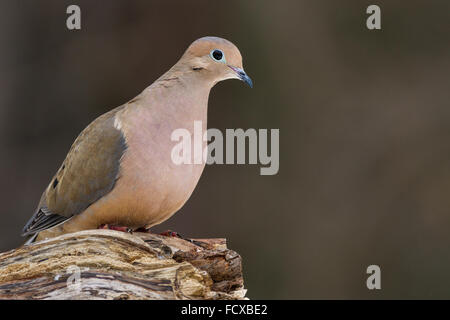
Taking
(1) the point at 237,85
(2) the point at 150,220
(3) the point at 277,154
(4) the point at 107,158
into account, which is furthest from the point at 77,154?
(1) the point at 237,85

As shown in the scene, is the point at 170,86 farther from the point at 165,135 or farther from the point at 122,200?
the point at 122,200

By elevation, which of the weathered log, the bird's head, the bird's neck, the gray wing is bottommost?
the weathered log

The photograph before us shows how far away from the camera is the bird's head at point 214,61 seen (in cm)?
331

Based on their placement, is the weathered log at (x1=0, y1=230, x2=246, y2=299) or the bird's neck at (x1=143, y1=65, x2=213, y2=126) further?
the bird's neck at (x1=143, y1=65, x2=213, y2=126)

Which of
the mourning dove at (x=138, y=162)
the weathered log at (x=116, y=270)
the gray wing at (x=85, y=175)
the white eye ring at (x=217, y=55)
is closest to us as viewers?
the weathered log at (x=116, y=270)

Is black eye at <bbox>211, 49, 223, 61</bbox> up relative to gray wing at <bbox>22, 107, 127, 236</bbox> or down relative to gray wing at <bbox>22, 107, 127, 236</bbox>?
up

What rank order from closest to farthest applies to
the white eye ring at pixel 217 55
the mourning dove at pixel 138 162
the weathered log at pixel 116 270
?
the weathered log at pixel 116 270, the mourning dove at pixel 138 162, the white eye ring at pixel 217 55

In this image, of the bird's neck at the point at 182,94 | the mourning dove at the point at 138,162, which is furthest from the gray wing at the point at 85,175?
the bird's neck at the point at 182,94

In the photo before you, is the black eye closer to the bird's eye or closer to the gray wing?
the bird's eye

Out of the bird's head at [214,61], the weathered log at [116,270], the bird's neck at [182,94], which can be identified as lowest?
the weathered log at [116,270]

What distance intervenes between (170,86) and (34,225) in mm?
869

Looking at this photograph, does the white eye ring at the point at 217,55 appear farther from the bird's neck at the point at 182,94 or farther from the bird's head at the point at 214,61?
the bird's neck at the point at 182,94

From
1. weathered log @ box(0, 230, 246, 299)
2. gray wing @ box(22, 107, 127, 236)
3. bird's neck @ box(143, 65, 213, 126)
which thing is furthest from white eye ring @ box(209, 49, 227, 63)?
weathered log @ box(0, 230, 246, 299)

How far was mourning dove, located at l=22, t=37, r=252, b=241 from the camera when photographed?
3070 millimetres
